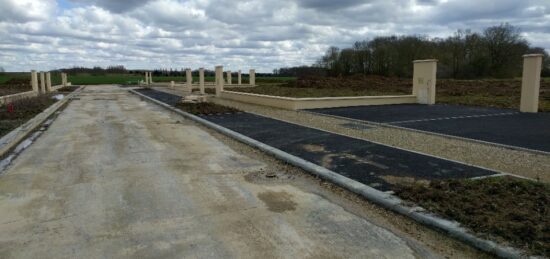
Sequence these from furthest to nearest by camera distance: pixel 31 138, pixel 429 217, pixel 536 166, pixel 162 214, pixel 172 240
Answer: pixel 31 138, pixel 536 166, pixel 162 214, pixel 429 217, pixel 172 240

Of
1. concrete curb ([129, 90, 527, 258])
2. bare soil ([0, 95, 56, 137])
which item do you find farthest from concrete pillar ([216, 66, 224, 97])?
concrete curb ([129, 90, 527, 258])

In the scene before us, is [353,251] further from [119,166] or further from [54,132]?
[54,132]

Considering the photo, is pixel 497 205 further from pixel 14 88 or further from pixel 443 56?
pixel 443 56

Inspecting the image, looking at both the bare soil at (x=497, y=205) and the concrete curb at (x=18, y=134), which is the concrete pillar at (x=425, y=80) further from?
the concrete curb at (x=18, y=134)

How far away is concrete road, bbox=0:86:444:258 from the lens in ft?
12.2

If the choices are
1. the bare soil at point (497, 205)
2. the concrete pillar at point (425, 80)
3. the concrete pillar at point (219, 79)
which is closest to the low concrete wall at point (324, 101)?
the concrete pillar at point (425, 80)

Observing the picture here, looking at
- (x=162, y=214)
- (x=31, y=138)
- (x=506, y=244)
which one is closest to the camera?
(x=506, y=244)

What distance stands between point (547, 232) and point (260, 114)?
12.1m

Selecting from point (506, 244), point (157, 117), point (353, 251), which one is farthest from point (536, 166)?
point (157, 117)

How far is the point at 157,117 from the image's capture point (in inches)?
598

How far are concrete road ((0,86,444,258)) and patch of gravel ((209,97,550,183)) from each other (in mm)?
3068

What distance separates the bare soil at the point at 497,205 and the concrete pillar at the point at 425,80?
13.4 metres

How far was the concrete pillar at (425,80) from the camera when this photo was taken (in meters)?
18.3

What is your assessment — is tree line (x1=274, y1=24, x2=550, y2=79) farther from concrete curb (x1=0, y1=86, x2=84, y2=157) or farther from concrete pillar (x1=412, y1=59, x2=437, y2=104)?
concrete curb (x1=0, y1=86, x2=84, y2=157)
